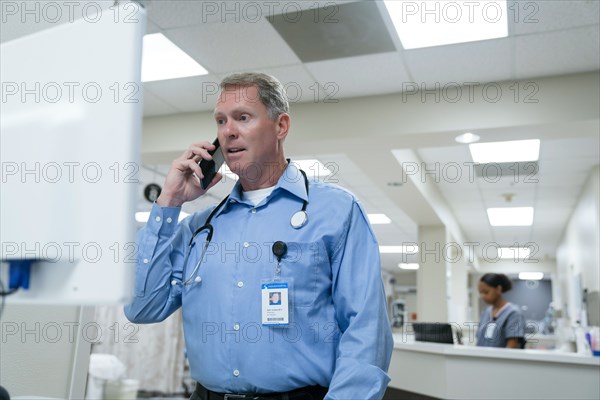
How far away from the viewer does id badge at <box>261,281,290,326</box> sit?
125 centimetres

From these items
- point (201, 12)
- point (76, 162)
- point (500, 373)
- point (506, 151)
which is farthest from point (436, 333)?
→ point (76, 162)

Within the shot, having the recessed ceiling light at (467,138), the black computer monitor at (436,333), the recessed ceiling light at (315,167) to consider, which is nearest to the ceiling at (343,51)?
the recessed ceiling light at (467,138)

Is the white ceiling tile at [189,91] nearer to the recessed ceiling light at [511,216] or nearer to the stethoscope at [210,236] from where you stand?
the stethoscope at [210,236]

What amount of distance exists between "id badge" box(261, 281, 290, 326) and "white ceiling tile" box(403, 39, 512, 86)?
273 centimetres

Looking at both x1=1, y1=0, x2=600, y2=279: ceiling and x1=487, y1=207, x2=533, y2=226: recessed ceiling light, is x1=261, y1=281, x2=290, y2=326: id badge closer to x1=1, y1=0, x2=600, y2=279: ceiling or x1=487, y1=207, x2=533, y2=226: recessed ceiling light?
x1=1, y1=0, x2=600, y2=279: ceiling

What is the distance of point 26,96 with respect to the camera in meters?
0.81

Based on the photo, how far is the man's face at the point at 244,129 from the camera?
1425 mm

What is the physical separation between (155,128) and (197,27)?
1815mm

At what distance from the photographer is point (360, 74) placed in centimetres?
402

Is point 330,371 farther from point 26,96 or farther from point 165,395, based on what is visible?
point 165,395

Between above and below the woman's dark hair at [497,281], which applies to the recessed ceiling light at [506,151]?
above

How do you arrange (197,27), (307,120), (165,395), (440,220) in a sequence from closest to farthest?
(197,27), (307,120), (440,220), (165,395)

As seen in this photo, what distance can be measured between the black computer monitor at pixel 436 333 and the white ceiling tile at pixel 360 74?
1.82m

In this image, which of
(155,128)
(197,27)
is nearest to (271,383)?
(197,27)
